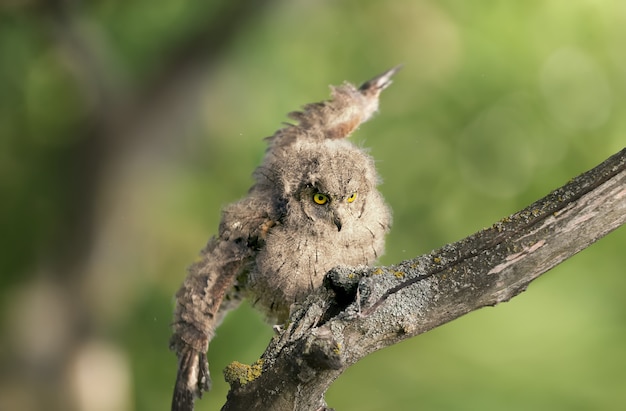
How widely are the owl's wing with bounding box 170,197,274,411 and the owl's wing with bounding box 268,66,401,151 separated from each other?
565 mm

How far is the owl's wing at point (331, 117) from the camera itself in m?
3.78

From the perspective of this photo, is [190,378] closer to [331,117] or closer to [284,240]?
[284,240]

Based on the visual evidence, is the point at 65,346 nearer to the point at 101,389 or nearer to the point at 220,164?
the point at 101,389

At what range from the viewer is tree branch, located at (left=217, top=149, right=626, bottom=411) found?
2283mm

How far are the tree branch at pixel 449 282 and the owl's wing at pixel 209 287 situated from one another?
86 centimetres

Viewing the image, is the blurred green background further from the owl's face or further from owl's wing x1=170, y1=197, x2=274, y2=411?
the owl's face

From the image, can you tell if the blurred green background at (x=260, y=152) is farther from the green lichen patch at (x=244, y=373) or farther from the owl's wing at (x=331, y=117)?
the green lichen patch at (x=244, y=373)

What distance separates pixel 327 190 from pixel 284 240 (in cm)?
28

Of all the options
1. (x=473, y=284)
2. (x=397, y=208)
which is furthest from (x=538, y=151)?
(x=473, y=284)

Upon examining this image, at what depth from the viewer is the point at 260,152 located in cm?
725

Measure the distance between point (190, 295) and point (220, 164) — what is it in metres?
6.68

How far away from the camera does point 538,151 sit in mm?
8734

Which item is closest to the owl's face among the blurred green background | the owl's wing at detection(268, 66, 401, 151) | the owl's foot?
the owl's wing at detection(268, 66, 401, 151)

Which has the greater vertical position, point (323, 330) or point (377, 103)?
point (377, 103)
